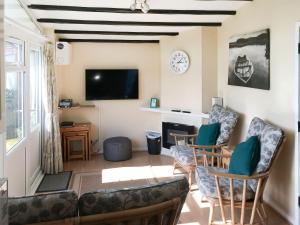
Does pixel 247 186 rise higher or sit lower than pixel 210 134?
lower

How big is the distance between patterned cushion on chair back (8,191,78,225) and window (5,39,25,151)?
2008mm

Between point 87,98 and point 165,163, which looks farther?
point 87,98

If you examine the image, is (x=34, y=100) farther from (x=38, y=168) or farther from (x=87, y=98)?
(x=87, y=98)

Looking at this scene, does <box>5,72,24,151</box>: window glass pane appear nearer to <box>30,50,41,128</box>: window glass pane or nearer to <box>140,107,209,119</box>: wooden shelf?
<box>30,50,41,128</box>: window glass pane

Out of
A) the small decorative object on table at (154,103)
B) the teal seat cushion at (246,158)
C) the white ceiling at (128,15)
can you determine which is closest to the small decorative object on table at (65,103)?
the white ceiling at (128,15)

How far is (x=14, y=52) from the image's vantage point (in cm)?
361

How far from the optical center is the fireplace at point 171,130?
18.4 ft

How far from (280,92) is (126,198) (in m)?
2.36

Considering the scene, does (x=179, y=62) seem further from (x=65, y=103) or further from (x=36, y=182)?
(x=36, y=182)

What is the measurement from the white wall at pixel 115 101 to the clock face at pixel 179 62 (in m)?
0.70

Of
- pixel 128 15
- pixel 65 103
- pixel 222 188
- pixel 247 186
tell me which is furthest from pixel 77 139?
pixel 247 186

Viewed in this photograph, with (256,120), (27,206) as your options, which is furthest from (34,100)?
(27,206)

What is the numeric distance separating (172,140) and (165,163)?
0.61 metres

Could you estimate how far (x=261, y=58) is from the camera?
3754 mm
